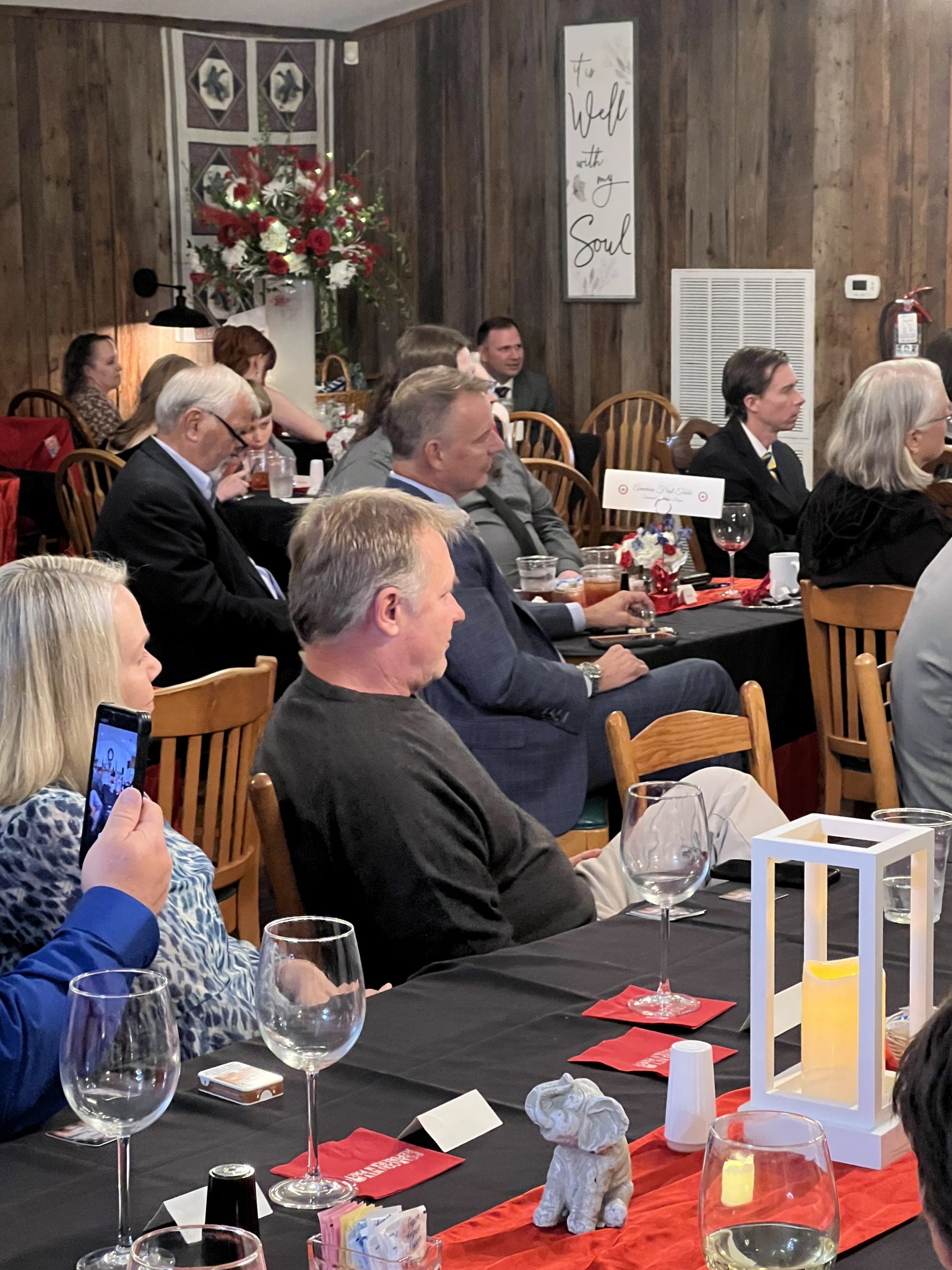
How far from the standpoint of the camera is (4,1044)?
56.0 inches

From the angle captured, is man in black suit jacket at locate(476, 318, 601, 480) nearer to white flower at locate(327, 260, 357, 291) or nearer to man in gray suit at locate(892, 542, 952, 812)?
white flower at locate(327, 260, 357, 291)

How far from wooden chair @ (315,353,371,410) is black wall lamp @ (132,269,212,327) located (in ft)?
2.19

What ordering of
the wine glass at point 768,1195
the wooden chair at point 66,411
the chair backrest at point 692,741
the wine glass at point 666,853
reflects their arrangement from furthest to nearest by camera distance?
the wooden chair at point 66,411 < the chair backrest at point 692,741 < the wine glass at point 666,853 < the wine glass at point 768,1195

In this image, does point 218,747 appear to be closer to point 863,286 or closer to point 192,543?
point 192,543

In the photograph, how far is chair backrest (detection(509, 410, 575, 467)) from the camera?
7.02 m

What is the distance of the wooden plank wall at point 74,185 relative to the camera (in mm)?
8625

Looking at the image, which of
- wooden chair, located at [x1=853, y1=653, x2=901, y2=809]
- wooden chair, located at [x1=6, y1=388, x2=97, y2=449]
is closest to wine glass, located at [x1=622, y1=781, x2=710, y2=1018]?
wooden chair, located at [x1=853, y1=653, x2=901, y2=809]

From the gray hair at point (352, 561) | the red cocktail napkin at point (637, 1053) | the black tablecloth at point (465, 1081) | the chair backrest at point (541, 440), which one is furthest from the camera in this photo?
the chair backrest at point (541, 440)

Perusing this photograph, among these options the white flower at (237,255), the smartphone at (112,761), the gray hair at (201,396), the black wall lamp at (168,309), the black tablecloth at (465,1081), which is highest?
the white flower at (237,255)

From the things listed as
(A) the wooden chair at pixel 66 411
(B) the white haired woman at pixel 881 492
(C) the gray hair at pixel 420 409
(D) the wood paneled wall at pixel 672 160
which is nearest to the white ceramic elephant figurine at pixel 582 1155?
(C) the gray hair at pixel 420 409

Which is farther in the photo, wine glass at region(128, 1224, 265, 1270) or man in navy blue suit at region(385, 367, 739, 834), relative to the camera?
man in navy blue suit at region(385, 367, 739, 834)

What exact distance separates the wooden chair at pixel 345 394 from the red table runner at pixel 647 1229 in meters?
6.87

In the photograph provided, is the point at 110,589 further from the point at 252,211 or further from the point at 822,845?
the point at 252,211

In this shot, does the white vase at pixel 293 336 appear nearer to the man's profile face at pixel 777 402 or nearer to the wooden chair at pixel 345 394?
the wooden chair at pixel 345 394
